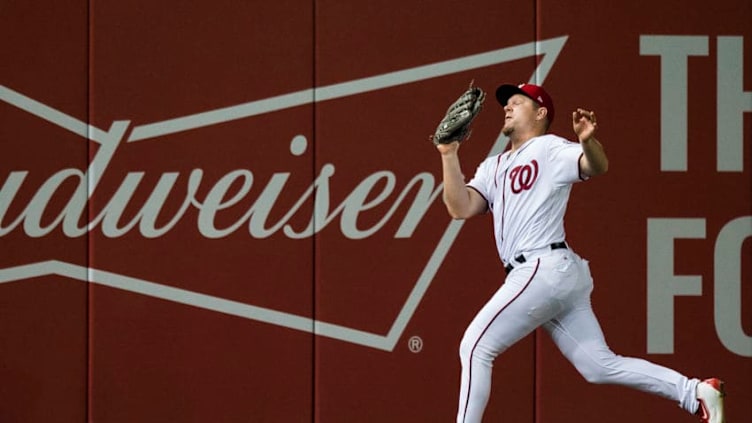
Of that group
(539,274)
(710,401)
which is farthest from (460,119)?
(710,401)

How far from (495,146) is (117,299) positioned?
2.11 metres

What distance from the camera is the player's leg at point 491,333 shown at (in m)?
4.80

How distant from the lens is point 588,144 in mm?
4664

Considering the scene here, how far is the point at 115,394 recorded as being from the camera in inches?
243

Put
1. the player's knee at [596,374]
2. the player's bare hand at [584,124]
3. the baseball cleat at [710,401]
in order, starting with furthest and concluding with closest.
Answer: the player's knee at [596,374], the baseball cleat at [710,401], the player's bare hand at [584,124]

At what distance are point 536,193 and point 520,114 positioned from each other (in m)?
0.40

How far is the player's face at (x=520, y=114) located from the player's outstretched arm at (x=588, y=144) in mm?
425

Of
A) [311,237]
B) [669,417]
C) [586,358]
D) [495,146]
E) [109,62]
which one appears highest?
[109,62]

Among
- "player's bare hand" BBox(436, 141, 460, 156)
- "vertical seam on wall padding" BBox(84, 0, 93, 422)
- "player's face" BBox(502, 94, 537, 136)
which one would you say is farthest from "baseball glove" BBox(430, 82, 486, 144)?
"vertical seam on wall padding" BBox(84, 0, 93, 422)

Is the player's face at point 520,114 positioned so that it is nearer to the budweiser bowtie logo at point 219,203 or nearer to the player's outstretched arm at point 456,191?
the player's outstretched arm at point 456,191

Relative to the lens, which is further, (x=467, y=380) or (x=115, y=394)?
(x=115, y=394)

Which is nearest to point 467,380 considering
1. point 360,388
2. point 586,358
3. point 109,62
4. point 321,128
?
point 586,358

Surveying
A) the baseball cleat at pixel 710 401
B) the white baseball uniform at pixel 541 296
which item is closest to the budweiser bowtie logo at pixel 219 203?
the white baseball uniform at pixel 541 296

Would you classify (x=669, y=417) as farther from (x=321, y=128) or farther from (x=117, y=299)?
(x=117, y=299)
